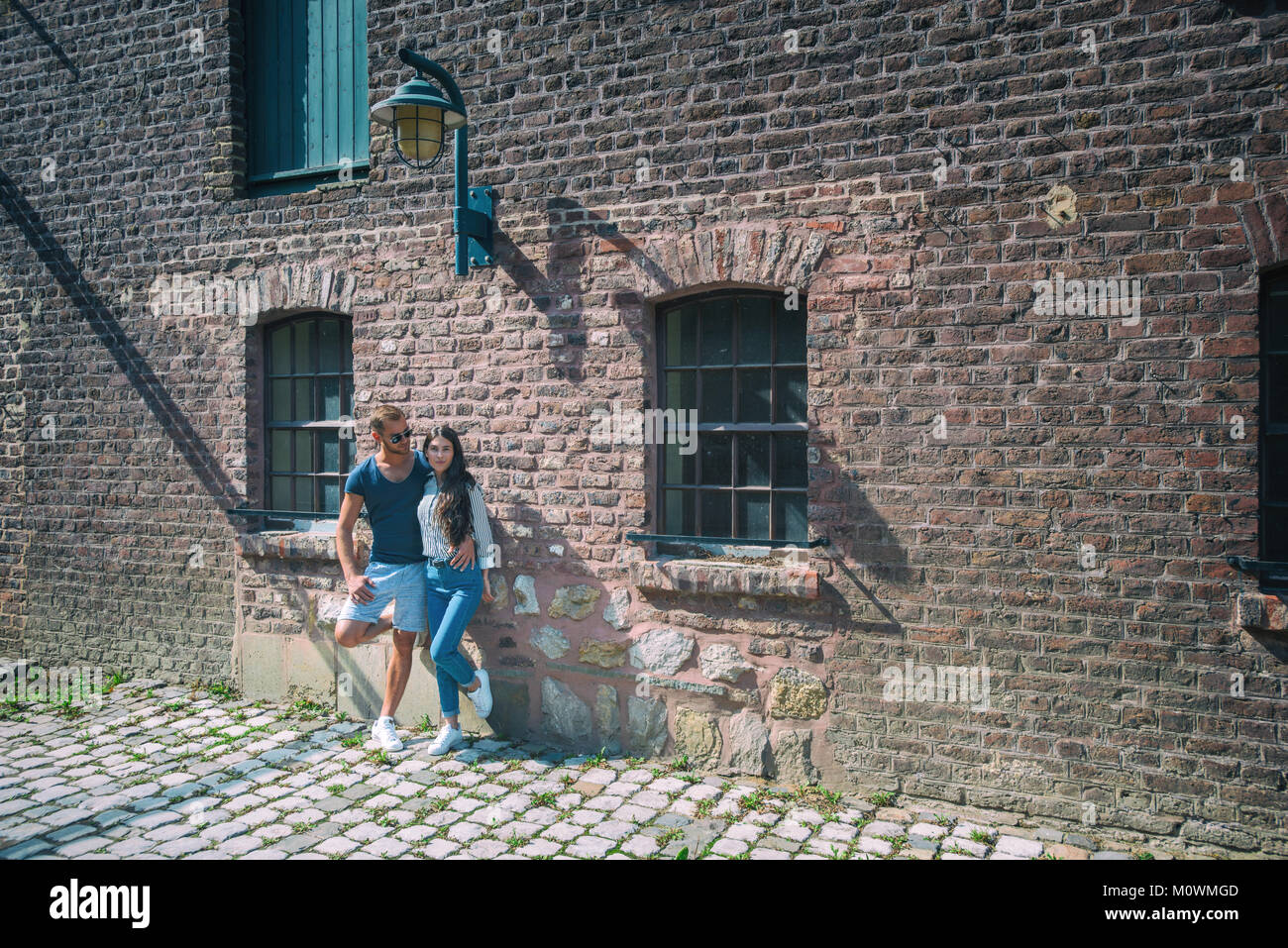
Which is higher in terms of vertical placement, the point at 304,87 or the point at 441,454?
the point at 304,87

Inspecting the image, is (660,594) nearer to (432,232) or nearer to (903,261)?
(903,261)

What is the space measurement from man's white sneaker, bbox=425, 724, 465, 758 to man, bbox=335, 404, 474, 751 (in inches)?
9.7

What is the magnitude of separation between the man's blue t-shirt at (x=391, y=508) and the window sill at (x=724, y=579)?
142 centimetres

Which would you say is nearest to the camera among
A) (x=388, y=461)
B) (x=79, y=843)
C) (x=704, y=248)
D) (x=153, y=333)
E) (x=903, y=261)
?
(x=79, y=843)

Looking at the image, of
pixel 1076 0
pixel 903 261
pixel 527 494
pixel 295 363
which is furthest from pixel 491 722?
pixel 1076 0

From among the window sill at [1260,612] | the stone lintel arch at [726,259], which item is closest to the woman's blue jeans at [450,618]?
the stone lintel arch at [726,259]

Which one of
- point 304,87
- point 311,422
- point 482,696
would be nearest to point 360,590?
point 482,696

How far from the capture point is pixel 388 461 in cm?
575

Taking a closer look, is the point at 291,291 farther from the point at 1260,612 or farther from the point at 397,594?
the point at 1260,612

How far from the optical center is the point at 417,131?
561 cm

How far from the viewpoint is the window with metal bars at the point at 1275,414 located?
4262 mm

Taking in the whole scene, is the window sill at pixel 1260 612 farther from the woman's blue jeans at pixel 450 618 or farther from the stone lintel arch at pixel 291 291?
the stone lintel arch at pixel 291 291

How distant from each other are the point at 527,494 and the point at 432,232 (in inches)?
71.3

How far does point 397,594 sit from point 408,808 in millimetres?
1467
